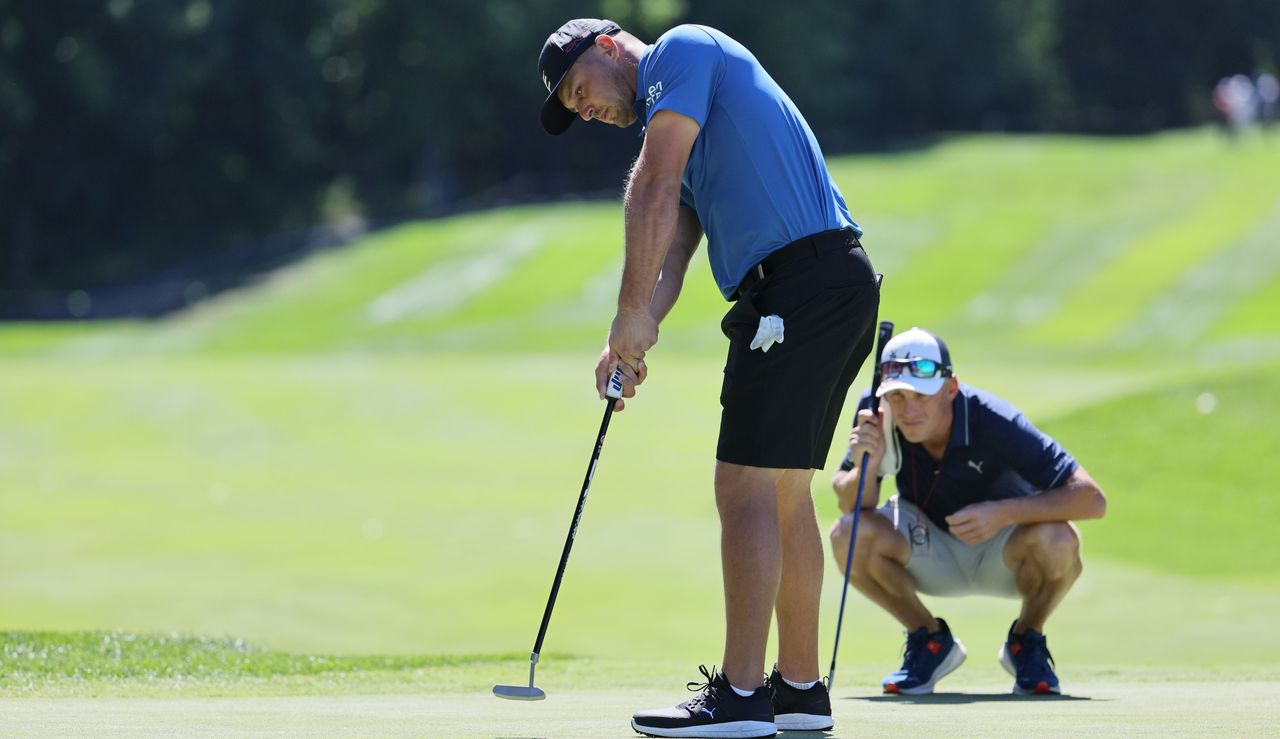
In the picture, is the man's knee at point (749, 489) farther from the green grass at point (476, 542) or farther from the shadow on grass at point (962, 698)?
the shadow on grass at point (962, 698)

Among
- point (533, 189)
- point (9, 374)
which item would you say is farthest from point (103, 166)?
point (9, 374)

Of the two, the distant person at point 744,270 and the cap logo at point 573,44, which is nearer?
the distant person at point 744,270

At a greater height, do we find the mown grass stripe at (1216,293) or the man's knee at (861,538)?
the mown grass stripe at (1216,293)

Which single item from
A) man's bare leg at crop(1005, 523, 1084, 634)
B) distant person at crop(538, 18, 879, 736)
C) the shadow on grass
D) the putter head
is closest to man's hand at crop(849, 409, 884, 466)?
man's bare leg at crop(1005, 523, 1084, 634)

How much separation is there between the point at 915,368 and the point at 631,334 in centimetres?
160

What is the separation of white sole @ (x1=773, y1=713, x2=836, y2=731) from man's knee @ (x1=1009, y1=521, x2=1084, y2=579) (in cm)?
161

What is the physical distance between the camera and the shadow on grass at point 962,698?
5.31 metres

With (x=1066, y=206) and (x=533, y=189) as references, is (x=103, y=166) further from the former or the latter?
(x=1066, y=206)

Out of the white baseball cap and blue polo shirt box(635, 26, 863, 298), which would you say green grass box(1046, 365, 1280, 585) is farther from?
blue polo shirt box(635, 26, 863, 298)

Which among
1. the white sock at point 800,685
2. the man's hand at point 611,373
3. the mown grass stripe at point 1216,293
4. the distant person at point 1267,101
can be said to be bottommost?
the white sock at point 800,685

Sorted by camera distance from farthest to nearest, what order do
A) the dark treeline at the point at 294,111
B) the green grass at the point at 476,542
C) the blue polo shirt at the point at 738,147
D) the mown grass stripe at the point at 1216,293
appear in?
the dark treeline at the point at 294,111, the mown grass stripe at the point at 1216,293, the green grass at the point at 476,542, the blue polo shirt at the point at 738,147

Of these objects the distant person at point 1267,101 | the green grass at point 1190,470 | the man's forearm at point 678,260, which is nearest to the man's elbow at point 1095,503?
the man's forearm at point 678,260

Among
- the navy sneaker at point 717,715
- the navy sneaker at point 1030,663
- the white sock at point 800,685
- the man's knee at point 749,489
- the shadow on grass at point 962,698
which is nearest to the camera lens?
the navy sneaker at point 717,715

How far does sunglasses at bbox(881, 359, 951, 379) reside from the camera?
591 centimetres
